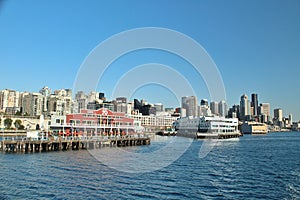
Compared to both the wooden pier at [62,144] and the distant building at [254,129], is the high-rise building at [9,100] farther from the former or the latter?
the distant building at [254,129]

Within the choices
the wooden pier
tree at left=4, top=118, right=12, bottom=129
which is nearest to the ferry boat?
the wooden pier

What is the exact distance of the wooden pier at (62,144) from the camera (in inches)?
1615

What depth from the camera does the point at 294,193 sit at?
17688 mm

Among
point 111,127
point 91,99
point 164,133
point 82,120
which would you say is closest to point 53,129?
point 82,120

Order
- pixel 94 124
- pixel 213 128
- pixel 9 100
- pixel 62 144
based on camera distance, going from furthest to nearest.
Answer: pixel 9 100, pixel 213 128, pixel 94 124, pixel 62 144

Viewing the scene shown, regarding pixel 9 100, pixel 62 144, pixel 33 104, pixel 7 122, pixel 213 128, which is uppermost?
pixel 9 100

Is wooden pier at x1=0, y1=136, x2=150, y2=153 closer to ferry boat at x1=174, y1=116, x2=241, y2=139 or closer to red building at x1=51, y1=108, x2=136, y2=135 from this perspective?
red building at x1=51, y1=108, x2=136, y2=135

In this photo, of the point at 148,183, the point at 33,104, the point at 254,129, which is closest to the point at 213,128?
the point at 148,183

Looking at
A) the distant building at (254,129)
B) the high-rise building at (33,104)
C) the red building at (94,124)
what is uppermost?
the high-rise building at (33,104)

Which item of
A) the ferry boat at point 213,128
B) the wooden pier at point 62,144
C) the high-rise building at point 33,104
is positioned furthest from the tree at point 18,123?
the wooden pier at point 62,144

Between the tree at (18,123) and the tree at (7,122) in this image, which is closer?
the tree at (7,122)

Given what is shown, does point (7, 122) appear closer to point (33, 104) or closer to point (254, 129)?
point (33, 104)

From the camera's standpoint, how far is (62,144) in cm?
4550

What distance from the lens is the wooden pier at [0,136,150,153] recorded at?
135 feet
